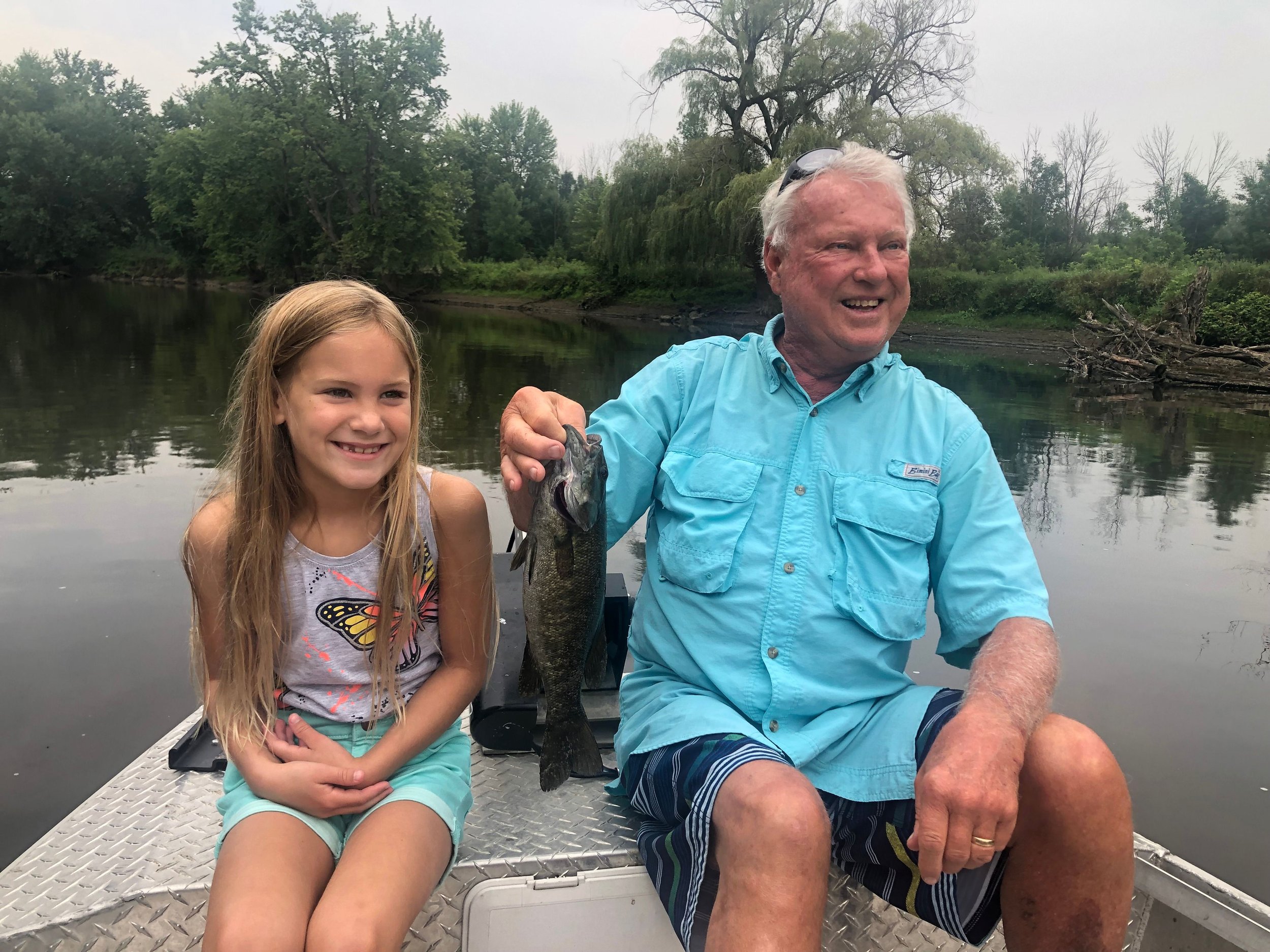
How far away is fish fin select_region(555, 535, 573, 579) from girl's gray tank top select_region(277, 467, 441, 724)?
525mm

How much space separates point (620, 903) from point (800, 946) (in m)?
0.62

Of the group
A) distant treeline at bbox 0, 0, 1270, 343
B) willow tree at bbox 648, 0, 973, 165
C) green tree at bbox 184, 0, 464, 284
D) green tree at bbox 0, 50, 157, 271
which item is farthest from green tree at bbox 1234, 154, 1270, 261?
green tree at bbox 0, 50, 157, 271

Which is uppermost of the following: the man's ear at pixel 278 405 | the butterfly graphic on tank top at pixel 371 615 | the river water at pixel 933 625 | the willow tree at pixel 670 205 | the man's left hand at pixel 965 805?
the willow tree at pixel 670 205

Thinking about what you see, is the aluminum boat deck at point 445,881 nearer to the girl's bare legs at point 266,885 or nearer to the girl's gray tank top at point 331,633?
the girl's bare legs at point 266,885

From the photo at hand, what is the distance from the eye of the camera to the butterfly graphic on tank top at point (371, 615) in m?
2.34

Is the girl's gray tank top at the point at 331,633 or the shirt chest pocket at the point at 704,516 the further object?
the shirt chest pocket at the point at 704,516

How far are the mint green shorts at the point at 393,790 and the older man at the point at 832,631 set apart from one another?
1.58 ft

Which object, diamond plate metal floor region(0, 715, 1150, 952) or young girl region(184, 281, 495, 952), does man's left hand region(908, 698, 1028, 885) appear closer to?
diamond plate metal floor region(0, 715, 1150, 952)

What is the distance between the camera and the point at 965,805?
5.96 ft

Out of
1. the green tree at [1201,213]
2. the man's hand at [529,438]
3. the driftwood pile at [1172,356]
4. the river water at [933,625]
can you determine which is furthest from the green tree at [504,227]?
the man's hand at [529,438]

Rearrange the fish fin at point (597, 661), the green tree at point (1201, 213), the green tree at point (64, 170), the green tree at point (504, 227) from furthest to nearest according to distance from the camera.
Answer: the green tree at point (504, 227)
the green tree at point (64, 170)
the green tree at point (1201, 213)
the fish fin at point (597, 661)

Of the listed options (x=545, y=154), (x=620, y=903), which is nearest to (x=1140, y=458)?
(x=620, y=903)

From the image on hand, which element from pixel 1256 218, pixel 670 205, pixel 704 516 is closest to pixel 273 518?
pixel 704 516

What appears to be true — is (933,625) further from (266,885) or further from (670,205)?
(670,205)
